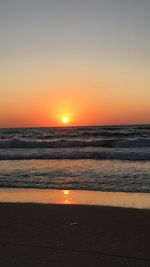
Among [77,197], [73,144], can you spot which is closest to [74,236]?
[77,197]

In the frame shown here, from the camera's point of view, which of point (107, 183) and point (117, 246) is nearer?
point (117, 246)

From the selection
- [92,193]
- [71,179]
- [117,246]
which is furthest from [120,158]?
[117,246]

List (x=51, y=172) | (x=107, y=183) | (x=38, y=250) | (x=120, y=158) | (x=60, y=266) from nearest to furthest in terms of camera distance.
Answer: (x=60, y=266), (x=38, y=250), (x=107, y=183), (x=51, y=172), (x=120, y=158)

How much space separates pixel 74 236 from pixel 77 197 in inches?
112

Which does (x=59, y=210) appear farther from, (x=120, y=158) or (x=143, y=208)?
(x=120, y=158)

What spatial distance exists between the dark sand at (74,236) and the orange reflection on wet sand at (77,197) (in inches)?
21.8

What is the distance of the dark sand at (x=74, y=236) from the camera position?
4.00 meters

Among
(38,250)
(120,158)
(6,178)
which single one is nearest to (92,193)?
(6,178)

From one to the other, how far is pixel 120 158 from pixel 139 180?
6407 millimetres

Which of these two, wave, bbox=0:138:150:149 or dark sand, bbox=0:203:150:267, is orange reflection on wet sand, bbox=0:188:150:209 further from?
wave, bbox=0:138:150:149

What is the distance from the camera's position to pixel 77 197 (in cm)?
764

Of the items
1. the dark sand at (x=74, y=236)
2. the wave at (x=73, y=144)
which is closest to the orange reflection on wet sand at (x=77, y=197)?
the dark sand at (x=74, y=236)

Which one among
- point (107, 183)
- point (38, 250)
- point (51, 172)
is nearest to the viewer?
point (38, 250)

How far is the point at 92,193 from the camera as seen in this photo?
317 inches
